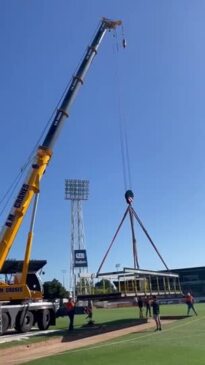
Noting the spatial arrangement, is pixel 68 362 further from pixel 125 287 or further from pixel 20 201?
pixel 125 287

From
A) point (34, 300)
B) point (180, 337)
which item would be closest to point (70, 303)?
point (34, 300)

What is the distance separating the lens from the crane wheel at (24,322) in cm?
2731

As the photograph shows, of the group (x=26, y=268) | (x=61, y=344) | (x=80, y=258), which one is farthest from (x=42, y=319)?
(x=80, y=258)

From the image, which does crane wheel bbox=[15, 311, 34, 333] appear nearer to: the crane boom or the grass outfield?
the crane boom

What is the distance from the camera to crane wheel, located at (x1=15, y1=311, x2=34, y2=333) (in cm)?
2731

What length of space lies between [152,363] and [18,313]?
14350 mm

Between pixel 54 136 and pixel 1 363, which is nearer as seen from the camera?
pixel 1 363

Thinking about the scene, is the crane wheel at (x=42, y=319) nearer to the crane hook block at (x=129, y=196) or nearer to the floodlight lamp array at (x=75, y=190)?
the crane hook block at (x=129, y=196)

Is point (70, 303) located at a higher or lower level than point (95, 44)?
lower

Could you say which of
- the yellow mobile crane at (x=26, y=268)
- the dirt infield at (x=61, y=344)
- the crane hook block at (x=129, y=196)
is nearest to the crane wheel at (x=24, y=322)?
the yellow mobile crane at (x=26, y=268)

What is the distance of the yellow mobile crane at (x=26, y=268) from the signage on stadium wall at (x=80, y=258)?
133 ft

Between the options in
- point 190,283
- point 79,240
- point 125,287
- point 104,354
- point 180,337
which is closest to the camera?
point 104,354

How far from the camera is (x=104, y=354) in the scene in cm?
1709

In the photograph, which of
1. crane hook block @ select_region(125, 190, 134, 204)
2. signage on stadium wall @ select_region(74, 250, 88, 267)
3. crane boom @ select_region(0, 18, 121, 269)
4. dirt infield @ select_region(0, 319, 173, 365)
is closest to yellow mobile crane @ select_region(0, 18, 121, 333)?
crane boom @ select_region(0, 18, 121, 269)
